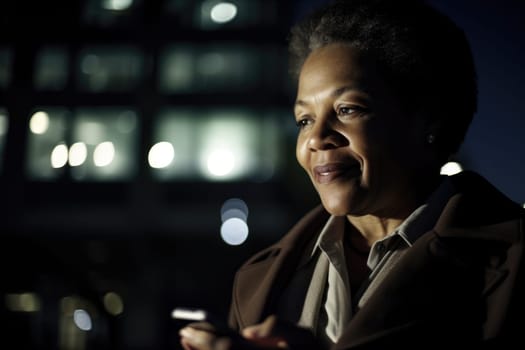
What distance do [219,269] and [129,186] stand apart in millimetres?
4918

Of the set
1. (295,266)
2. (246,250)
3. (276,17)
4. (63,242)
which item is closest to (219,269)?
(246,250)

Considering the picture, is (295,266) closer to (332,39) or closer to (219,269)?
(332,39)

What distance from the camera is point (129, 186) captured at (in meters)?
22.5

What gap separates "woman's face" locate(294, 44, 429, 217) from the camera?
1.99 metres

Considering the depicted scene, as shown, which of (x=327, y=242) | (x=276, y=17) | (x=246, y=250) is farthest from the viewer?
(x=276, y=17)

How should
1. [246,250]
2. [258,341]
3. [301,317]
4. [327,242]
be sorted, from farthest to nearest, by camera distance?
[246,250] < [327,242] < [301,317] < [258,341]

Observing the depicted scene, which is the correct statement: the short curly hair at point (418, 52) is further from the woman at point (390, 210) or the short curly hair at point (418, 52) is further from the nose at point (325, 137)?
the nose at point (325, 137)

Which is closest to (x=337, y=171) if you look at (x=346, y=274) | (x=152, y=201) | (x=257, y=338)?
(x=346, y=274)

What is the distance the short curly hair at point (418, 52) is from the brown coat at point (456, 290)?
39cm

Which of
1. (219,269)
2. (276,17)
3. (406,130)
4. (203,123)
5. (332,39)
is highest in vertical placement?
(276,17)

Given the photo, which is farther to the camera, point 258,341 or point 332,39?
point 332,39

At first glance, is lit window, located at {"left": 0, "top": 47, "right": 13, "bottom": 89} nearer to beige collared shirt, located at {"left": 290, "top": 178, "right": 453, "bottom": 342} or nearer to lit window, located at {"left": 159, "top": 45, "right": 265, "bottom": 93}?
lit window, located at {"left": 159, "top": 45, "right": 265, "bottom": 93}

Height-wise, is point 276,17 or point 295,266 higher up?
point 276,17

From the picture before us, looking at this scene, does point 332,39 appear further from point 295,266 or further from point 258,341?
point 258,341
